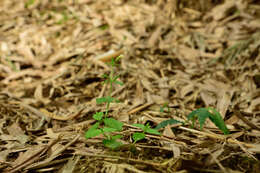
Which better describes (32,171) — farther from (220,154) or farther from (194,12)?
(194,12)

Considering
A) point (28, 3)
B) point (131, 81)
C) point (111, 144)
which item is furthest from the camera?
point (28, 3)

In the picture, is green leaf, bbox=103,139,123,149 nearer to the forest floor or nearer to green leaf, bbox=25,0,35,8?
the forest floor

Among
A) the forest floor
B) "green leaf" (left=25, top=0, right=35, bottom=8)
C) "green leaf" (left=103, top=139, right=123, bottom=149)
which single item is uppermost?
"green leaf" (left=25, top=0, right=35, bottom=8)

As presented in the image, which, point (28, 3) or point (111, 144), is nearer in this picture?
point (111, 144)

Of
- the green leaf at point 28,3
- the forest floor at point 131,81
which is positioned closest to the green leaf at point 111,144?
the forest floor at point 131,81

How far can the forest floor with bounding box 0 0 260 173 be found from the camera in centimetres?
102

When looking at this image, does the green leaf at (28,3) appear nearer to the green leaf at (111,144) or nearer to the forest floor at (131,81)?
the forest floor at (131,81)

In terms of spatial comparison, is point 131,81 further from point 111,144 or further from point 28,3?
point 28,3

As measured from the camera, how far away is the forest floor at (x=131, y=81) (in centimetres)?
102

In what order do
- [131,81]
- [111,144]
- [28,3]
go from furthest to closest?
1. [28,3]
2. [131,81]
3. [111,144]

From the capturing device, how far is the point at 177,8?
2.94 m

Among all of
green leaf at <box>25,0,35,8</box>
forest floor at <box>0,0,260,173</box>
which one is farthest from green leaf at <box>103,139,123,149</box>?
green leaf at <box>25,0,35,8</box>

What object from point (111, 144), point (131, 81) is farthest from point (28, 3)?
point (111, 144)

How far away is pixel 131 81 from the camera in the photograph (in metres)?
2.00
